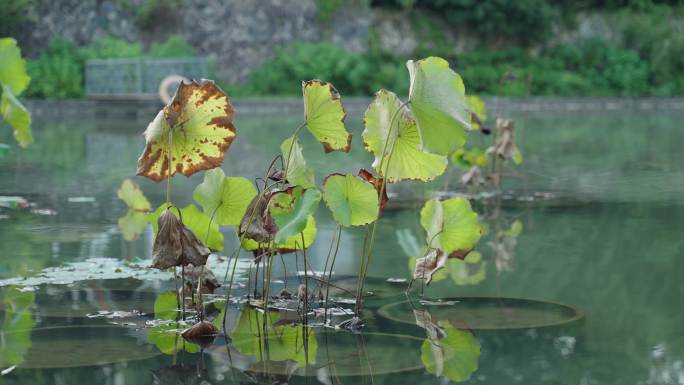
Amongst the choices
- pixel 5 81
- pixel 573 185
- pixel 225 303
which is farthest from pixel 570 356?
pixel 573 185

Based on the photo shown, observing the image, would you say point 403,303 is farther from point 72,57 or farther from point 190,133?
point 72,57

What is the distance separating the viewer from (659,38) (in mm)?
24906

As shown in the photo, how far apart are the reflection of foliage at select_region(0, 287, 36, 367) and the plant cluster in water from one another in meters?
0.49

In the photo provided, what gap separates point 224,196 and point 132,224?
7.99ft

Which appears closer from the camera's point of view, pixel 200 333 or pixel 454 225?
pixel 200 333

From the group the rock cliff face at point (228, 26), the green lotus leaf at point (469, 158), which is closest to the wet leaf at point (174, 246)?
the green lotus leaf at point (469, 158)

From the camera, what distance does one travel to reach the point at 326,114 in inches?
157

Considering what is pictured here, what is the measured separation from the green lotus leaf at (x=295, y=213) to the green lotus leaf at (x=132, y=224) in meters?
2.15

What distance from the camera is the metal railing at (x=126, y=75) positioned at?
20.8 meters

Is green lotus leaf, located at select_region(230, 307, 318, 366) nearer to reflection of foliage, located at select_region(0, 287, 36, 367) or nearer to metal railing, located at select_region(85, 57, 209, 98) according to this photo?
reflection of foliage, located at select_region(0, 287, 36, 367)

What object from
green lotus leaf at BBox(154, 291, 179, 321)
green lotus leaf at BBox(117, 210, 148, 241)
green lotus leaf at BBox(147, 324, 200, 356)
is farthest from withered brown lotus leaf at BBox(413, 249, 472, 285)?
green lotus leaf at BBox(117, 210, 148, 241)

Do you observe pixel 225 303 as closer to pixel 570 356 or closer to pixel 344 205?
pixel 344 205

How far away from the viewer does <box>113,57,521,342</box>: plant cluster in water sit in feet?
12.2

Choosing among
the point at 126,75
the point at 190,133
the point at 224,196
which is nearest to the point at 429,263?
the point at 224,196
